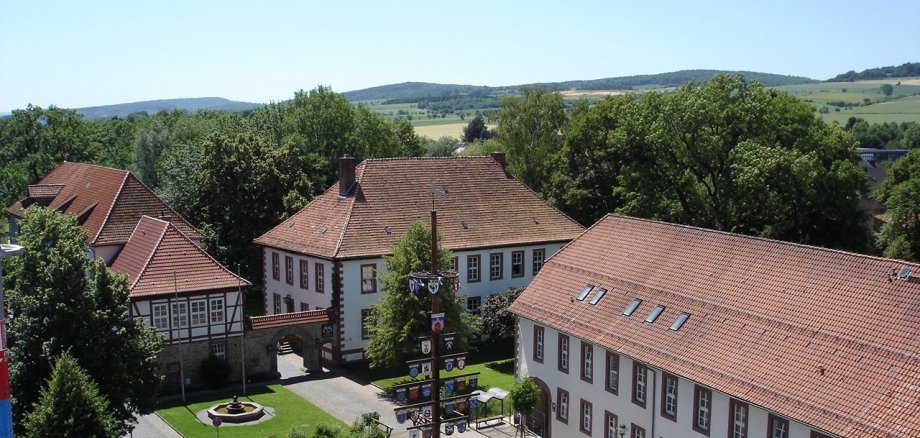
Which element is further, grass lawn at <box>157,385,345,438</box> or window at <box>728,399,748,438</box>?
grass lawn at <box>157,385,345,438</box>

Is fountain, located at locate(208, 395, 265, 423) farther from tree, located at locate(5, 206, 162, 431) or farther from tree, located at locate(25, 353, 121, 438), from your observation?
tree, located at locate(25, 353, 121, 438)

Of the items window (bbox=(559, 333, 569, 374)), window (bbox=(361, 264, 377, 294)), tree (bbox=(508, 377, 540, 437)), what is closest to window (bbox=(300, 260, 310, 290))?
window (bbox=(361, 264, 377, 294))

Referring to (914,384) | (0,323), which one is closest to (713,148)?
(914,384)

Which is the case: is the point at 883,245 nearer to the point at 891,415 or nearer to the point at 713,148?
the point at 713,148

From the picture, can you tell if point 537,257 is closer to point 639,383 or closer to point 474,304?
point 474,304

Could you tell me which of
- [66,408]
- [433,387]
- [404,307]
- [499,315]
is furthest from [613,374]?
[66,408]
